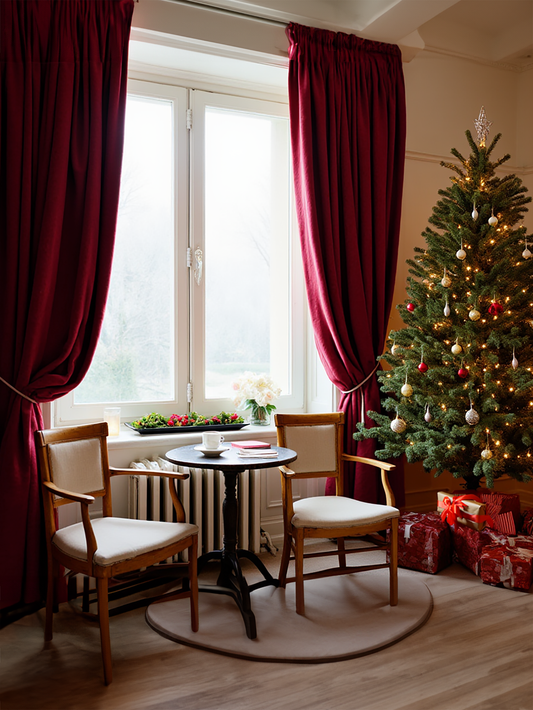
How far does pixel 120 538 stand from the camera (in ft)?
8.21

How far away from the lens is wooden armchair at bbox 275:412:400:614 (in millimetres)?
2820

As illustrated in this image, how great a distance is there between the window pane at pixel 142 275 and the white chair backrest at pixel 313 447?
3.11 ft

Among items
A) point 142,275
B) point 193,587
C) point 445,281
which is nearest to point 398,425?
point 445,281

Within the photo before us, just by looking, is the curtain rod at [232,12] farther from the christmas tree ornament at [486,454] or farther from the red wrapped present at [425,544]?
the red wrapped present at [425,544]

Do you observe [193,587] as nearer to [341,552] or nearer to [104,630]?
[104,630]

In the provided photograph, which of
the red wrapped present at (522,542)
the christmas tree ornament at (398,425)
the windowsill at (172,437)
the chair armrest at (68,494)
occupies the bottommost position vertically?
the red wrapped present at (522,542)

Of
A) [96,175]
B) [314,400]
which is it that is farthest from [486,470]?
[96,175]

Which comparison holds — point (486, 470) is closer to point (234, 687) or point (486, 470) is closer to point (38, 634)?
point (234, 687)

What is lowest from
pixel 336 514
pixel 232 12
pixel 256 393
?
pixel 336 514

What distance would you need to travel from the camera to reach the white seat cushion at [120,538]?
7.79 ft

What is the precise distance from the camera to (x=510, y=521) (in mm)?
3494

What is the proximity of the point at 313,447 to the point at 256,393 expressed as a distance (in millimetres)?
A: 597

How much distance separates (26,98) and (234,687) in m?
2.84

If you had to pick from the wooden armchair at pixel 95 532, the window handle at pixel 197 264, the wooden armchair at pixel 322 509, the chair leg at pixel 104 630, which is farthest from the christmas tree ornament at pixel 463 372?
the chair leg at pixel 104 630
